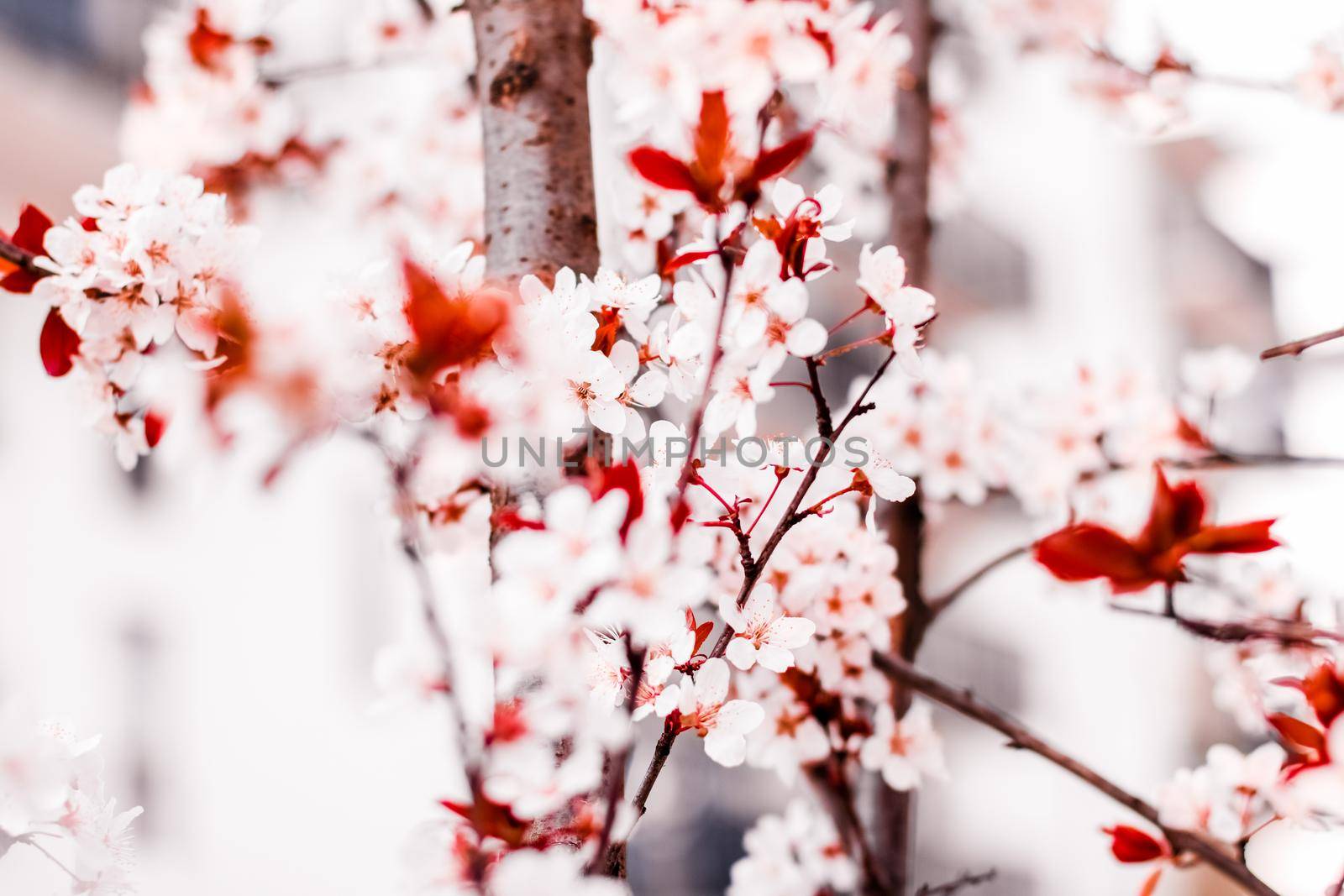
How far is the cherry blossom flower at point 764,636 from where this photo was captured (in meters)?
0.46

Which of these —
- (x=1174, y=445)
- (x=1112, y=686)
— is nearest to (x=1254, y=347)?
(x=1112, y=686)

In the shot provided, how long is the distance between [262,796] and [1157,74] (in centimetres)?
389

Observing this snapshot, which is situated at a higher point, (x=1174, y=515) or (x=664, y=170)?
(x=664, y=170)

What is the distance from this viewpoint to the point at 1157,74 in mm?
1307

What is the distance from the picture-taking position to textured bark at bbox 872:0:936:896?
0.95m

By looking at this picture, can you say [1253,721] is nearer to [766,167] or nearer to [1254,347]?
[766,167]

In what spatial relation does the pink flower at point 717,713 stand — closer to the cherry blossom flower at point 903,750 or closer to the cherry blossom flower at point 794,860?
the cherry blossom flower at point 903,750

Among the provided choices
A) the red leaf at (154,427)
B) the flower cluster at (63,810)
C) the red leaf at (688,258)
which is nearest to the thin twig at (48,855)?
the flower cluster at (63,810)

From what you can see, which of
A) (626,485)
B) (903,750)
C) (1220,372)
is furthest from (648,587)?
(1220,372)

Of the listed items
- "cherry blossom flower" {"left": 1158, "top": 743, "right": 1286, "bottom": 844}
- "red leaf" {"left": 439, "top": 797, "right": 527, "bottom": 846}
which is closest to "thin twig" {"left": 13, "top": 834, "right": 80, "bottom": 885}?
"red leaf" {"left": 439, "top": 797, "right": 527, "bottom": 846}

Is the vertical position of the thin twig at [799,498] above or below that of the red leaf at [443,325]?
below

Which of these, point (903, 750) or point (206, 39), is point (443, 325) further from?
point (206, 39)

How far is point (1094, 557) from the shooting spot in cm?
45

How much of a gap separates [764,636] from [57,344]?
1.44 feet
